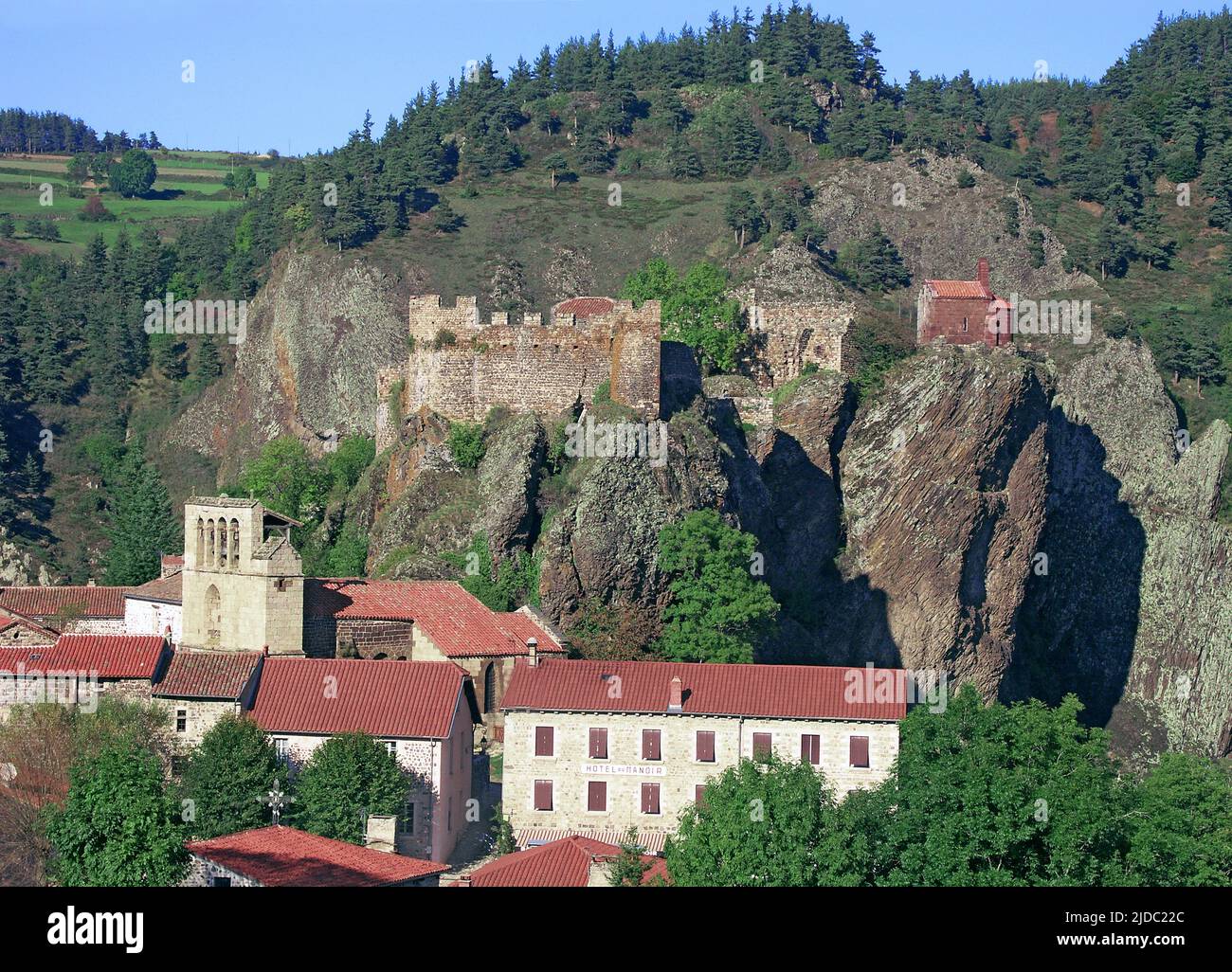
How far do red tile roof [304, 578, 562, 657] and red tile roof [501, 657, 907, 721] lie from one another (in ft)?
17.3

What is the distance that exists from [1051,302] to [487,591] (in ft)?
226

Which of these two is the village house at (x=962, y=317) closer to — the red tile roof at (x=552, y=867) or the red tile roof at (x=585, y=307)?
the red tile roof at (x=585, y=307)

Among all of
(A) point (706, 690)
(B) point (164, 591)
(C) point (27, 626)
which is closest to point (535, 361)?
(B) point (164, 591)

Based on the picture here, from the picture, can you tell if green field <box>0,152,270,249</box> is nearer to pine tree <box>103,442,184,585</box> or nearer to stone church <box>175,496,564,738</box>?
pine tree <box>103,442,184,585</box>

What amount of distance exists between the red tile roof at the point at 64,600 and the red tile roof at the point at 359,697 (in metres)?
13.8

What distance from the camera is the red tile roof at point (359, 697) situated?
47906 mm

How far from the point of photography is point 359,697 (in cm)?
4903

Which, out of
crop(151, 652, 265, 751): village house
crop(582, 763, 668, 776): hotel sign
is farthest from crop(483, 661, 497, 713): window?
crop(151, 652, 265, 751): village house

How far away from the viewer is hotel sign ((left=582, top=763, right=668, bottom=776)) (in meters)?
49.0

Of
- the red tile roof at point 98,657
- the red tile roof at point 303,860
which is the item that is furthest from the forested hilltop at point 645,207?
the red tile roof at point 303,860

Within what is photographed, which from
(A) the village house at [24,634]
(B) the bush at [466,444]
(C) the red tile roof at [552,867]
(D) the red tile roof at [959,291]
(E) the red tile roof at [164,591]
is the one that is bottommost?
(C) the red tile roof at [552,867]

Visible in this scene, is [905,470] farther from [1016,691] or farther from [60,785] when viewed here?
[60,785]

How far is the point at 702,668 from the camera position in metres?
51.6
